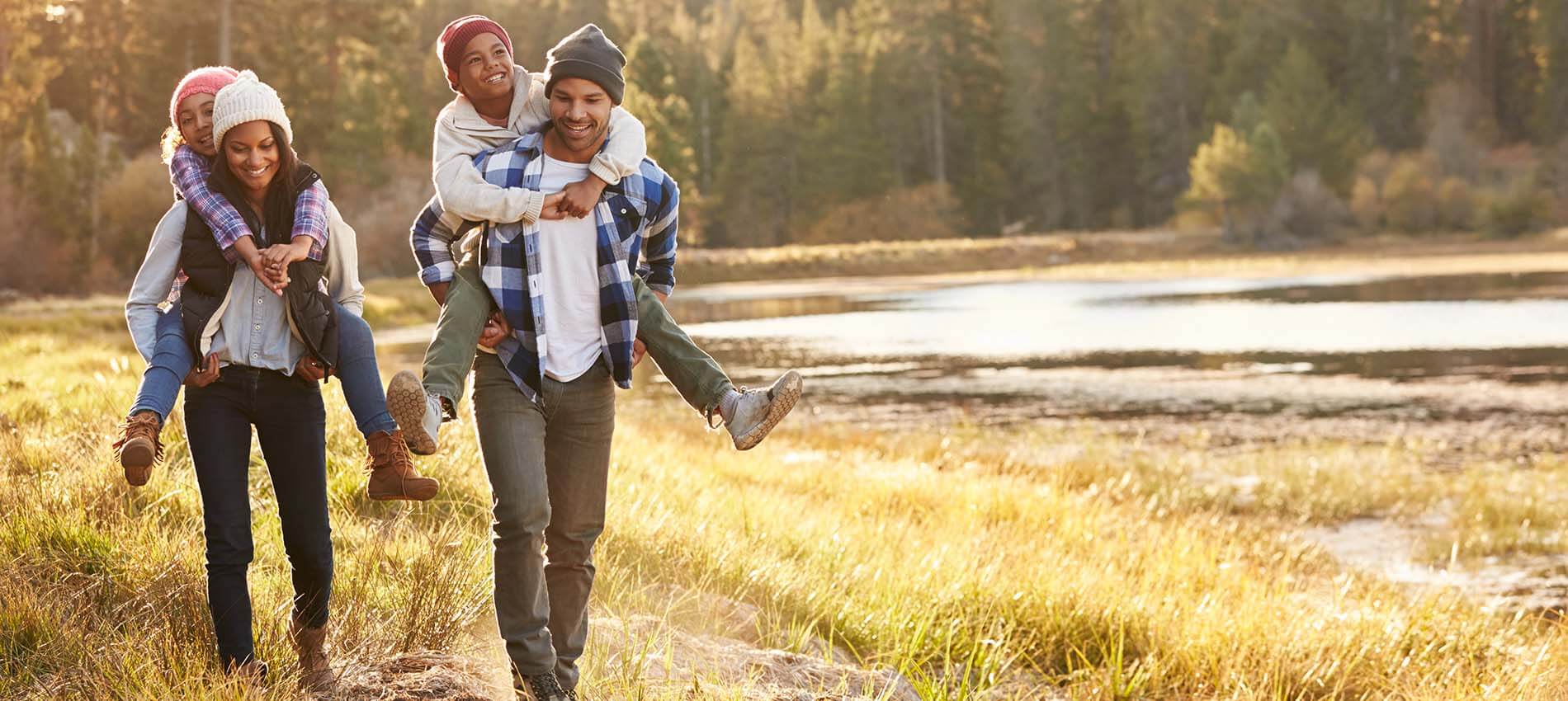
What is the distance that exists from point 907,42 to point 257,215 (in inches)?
3190

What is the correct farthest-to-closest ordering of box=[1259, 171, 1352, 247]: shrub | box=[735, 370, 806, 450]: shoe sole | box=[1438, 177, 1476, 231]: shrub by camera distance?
box=[1438, 177, 1476, 231]: shrub, box=[1259, 171, 1352, 247]: shrub, box=[735, 370, 806, 450]: shoe sole

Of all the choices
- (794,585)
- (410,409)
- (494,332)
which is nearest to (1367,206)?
(794,585)

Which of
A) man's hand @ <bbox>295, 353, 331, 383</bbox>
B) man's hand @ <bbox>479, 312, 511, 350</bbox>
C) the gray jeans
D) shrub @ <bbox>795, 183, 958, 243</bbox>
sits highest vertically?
man's hand @ <bbox>479, 312, 511, 350</bbox>

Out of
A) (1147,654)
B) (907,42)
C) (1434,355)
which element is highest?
(907,42)

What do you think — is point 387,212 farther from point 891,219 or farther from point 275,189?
point 275,189

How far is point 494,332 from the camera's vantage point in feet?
12.2

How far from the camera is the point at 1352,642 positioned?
623 centimetres

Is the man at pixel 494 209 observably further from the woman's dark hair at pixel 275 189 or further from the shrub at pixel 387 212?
the shrub at pixel 387 212

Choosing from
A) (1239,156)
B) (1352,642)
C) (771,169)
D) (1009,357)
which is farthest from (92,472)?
(771,169)

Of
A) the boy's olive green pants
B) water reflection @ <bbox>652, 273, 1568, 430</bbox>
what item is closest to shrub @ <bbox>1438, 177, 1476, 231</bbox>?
water reflection @ <bbox>652, 273, 1568, 430</bbox>

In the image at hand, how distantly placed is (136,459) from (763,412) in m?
1.51

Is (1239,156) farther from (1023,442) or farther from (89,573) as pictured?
(89,573)

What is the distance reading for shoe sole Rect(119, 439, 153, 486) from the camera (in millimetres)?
3318

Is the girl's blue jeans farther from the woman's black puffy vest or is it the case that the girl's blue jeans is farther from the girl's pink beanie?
the girl's pink beanie
